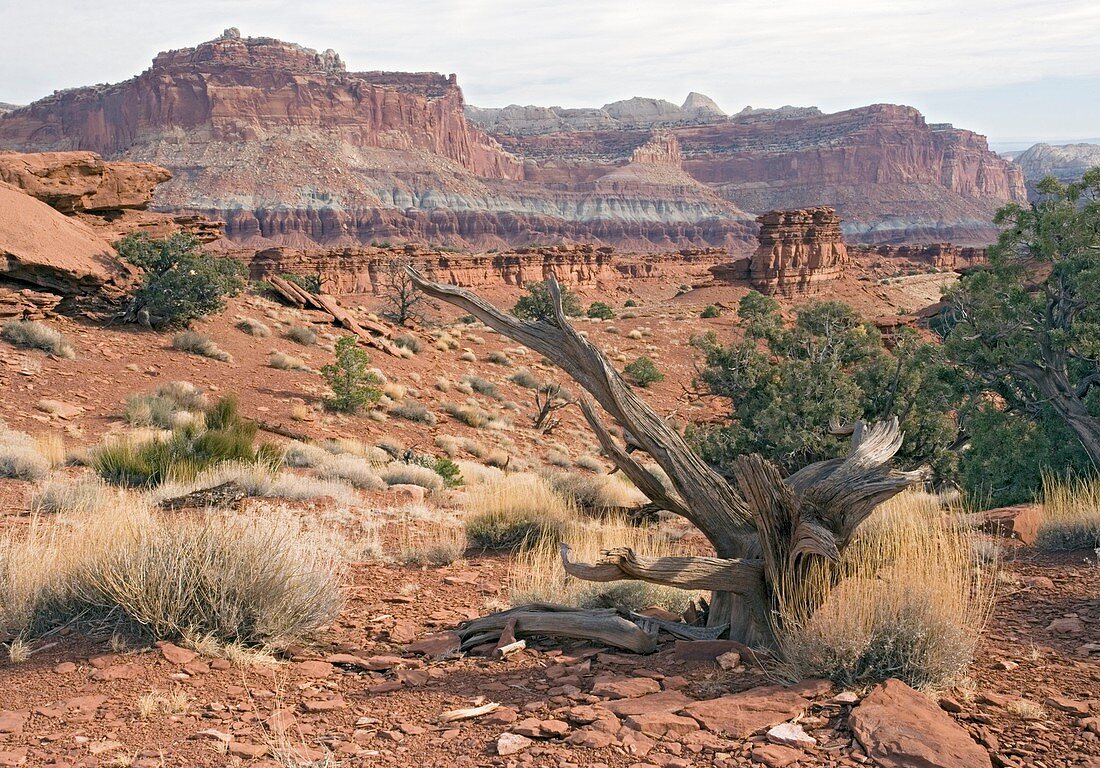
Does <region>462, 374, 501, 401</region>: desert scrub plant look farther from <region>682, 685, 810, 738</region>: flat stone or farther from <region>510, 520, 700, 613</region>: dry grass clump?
<region>682, 685, 810, 738</region>: flat stone

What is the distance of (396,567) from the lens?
22.1 ft

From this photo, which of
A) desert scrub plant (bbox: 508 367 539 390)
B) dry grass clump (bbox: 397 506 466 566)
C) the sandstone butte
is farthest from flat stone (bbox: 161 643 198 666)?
the sandstone butte

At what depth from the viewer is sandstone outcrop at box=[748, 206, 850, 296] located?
2319 inches

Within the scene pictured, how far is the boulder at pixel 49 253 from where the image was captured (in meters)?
17.4

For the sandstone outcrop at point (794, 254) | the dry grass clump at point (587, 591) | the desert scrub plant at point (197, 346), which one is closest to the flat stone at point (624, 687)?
the dry grass clump at point (587, 591)

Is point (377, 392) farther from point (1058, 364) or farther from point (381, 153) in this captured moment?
point (381, 153)

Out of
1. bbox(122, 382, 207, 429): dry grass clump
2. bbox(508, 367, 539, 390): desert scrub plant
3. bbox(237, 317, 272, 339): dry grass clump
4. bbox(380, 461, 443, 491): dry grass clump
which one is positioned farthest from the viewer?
Answer: bbox(508, 367, 539, 390): desert scrub plant

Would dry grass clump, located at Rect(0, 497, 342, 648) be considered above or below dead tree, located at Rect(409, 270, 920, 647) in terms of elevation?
below

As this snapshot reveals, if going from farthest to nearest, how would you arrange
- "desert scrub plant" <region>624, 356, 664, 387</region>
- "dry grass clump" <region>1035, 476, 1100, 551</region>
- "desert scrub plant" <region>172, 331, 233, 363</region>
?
"desert scrub plant" <region>624, 356, 664, 387</region> → "desert scrub plant" <region>172, 331, 233, 363</region> → "dry grass clump" <region>1035, 476, 1100, 551</region>

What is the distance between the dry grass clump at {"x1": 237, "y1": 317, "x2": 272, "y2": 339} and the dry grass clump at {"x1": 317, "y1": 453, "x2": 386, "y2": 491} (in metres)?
9.88

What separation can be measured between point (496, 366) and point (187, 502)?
742 inches

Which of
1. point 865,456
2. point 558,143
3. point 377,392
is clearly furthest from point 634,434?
point 558,143

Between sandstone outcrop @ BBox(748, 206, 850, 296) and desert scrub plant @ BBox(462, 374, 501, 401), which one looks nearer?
desert scrub plant @ BBox(462, 374, 501, 401)

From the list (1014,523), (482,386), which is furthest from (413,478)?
(482,386)
